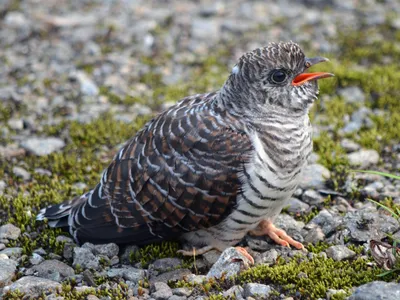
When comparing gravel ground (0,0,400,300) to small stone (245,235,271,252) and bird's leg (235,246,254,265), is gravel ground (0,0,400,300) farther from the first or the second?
bird's leg (235,246,254,265)

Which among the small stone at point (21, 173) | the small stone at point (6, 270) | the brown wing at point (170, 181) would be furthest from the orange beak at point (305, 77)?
the small stone at point (21, 173)

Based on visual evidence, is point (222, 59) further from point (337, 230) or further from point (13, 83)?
point (337, 230)

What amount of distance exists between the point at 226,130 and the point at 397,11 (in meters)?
5.75

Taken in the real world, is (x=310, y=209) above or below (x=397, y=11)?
below

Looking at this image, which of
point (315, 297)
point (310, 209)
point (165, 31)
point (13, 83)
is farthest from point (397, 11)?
point (315, 297)

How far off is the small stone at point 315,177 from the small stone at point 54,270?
92.6 inches

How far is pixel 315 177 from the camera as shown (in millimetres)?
6238

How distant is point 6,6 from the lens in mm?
9789

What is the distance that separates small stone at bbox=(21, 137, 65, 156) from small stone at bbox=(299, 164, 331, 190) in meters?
2.65

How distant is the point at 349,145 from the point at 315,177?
0.78 metres

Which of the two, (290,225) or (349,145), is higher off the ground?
(349,145)

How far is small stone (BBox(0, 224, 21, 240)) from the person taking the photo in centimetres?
552

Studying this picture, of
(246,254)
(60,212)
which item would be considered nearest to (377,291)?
(246,254)

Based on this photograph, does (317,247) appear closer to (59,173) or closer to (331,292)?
(331,292)
